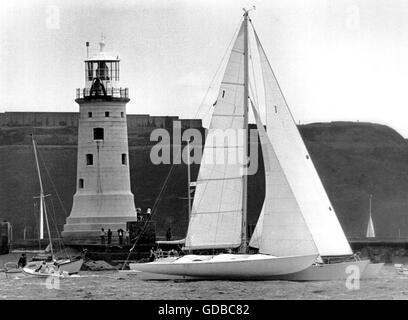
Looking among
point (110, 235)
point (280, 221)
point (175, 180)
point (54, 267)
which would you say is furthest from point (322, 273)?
point (175, 180)

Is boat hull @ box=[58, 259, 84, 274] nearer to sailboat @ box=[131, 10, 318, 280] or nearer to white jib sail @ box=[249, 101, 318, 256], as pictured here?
sailboat @ box=[131, 10, 318, 280]

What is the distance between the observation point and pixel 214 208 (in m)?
34.5

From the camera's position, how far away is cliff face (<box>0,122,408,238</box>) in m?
79.1

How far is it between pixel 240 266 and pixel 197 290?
155 centimetres

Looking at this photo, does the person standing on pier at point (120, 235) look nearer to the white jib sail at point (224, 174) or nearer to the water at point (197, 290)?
the water at point (197, 290)

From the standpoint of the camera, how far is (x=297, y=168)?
3444cm

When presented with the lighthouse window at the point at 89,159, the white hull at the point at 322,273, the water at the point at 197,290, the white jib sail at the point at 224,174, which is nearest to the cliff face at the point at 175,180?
the lighthouse window at the point at 89,159

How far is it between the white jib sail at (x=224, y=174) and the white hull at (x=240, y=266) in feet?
1.94

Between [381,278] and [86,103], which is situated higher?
[86,103]

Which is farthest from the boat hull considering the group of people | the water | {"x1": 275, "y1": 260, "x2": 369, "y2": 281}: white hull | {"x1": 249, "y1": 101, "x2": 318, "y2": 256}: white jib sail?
{"x1": 275, "y1": 260, "x2": 369, "y2": 281}: white hull

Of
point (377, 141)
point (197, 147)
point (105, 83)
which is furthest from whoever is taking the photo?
point (377, 141)

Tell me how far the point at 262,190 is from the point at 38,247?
32.2 meters

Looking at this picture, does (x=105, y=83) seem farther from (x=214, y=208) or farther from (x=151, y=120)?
(x=151, y=120)

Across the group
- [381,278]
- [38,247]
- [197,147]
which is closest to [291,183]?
[381,278]
